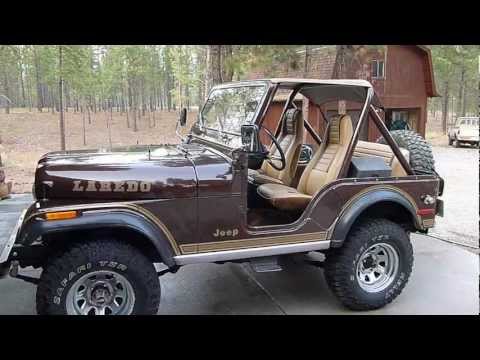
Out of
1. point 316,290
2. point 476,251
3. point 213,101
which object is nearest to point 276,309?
point 316,290

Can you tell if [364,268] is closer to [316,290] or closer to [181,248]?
[316,290]

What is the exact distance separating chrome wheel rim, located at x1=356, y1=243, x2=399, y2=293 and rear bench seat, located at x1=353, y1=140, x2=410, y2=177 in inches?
28.6

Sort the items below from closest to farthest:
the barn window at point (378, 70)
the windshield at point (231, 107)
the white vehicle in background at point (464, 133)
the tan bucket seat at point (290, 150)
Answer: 1. the windshield at point (231, 107)
2. the tan bucket seat at point (290, 150)
3. the barn window at point (378, 70)
4. the white vehicle in background at point (464, 133)

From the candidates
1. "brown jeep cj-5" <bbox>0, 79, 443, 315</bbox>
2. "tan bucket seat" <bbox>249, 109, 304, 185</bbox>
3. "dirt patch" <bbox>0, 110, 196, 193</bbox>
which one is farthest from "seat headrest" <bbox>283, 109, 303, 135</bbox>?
"dirt patch" <bbox>0, 110, 196, 193</bbox>

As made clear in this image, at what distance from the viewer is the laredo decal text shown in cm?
295

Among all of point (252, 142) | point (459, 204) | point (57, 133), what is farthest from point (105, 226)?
point (57, 133)

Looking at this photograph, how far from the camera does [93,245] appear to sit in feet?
9.54

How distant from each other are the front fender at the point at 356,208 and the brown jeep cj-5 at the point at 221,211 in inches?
0.4

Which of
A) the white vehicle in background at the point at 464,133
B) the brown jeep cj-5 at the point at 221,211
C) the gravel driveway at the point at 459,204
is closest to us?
the brown jeep cj-5 at the point at 221,211

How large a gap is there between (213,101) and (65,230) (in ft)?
7.11

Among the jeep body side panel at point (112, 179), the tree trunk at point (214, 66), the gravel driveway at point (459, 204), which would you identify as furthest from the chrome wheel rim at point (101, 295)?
the tree trunk at point (214, 66)

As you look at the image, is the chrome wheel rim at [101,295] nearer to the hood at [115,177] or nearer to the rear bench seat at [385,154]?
the hood at [115,177]

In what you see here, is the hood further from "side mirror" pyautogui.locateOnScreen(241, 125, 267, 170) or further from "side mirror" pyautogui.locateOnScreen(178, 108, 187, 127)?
"side mirror" pyautogui.locateOnScreen(178, 108, 187, 127)

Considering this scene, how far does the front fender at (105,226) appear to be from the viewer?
2.76 m
